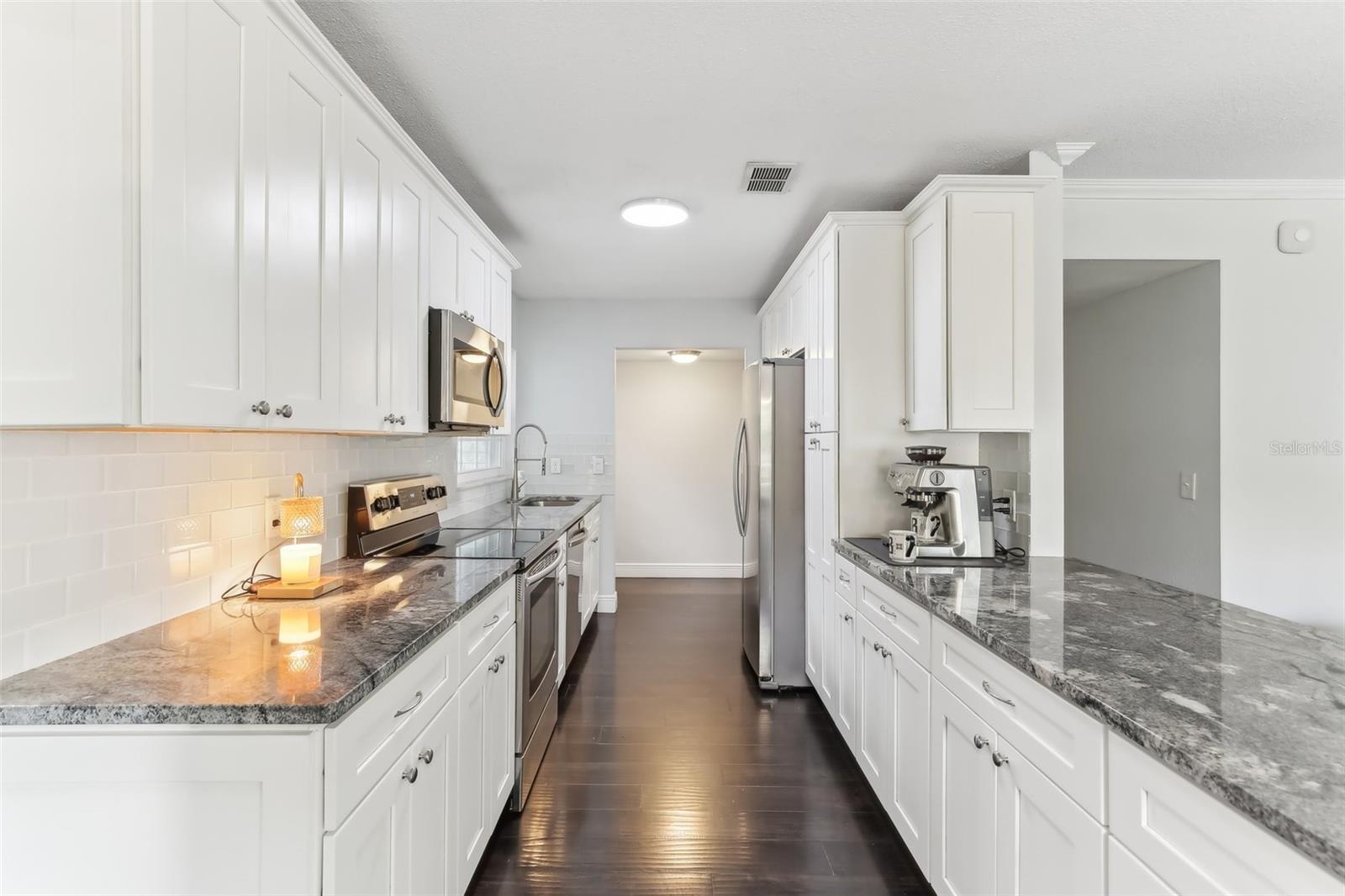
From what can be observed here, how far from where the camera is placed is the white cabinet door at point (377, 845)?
3.22 feet

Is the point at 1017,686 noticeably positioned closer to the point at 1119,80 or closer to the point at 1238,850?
the point at 1238,850

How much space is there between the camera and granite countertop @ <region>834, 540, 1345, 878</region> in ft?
2.56

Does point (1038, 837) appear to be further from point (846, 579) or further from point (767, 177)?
point (767, 177)

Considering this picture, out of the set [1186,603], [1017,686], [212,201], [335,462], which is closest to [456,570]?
[335,462]

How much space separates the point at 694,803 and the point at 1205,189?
350 centimetres

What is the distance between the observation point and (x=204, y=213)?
114 centimetres

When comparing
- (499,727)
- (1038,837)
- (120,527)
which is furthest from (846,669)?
(120,527)

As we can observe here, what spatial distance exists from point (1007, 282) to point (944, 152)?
604mm

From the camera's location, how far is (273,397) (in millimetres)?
1365

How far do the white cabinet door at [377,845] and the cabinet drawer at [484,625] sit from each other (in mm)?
356

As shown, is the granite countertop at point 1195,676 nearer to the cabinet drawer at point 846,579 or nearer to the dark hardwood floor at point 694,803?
the cabinet drawer at point 846,579

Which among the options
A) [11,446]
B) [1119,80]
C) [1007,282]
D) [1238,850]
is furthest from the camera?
[1007,282]

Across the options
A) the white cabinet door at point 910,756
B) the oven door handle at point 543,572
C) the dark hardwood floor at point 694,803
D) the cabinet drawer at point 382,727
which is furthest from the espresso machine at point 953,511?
the cabinet drawer at point 382,727

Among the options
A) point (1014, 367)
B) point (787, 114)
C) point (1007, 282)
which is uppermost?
point (787, 114)
